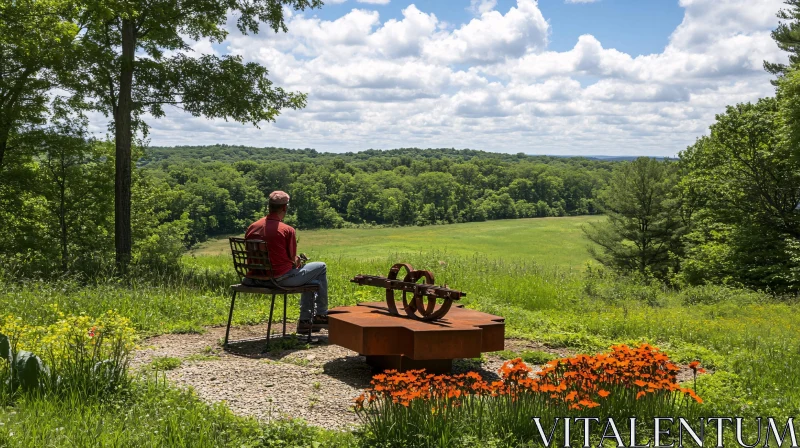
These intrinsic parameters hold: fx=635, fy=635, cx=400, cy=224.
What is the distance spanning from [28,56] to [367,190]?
84644 mm

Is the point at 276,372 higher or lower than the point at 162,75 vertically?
lower

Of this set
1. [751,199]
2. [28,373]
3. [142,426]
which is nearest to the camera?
[142,426]

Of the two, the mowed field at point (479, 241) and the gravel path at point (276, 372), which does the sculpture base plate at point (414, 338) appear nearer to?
the gravel path at point (276, 372)

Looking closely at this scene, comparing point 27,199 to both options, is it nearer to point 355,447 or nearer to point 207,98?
point 207,98

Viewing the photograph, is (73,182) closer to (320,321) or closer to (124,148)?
(124,148)

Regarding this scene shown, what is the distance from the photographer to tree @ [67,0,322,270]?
14.4m

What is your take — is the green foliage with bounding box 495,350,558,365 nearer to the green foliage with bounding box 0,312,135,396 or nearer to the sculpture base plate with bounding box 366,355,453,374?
the sculpture base plate with bounding box 366,355,453,374

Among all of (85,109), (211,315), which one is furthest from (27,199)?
(211,315)

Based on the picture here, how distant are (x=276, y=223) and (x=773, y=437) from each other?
5.27 meters

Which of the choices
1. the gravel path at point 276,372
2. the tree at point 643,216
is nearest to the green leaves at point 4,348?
the gravel path at point 276,372

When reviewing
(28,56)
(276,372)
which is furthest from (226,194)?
(276,372)

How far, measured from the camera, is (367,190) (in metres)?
98.7

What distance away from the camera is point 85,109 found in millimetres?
17047

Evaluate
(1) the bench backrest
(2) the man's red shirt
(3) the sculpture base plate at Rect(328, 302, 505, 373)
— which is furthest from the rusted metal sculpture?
(1) the bench backrest
